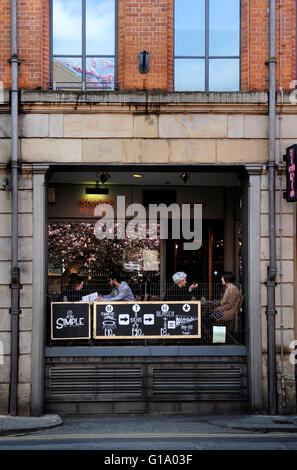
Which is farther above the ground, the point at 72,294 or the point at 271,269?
the point at 271,269

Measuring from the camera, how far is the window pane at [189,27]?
1073 centimetres

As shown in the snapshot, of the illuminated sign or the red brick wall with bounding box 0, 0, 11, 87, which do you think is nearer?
the red brick wall with bounding box 0, 0, 11, 87

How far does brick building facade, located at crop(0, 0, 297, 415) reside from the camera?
32.7 ft

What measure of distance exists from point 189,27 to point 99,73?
2.03m

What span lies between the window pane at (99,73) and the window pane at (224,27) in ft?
6.73

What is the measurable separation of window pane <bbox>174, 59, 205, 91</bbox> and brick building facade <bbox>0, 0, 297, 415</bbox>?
0.38 metres

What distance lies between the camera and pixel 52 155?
1011cm

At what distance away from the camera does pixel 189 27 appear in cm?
1076

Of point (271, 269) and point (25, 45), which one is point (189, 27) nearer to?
point (25, 45)

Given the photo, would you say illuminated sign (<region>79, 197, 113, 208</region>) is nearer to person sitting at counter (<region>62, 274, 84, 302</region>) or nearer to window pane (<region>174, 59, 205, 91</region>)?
person sitting at counter (<region>62, 274, 84, 302</region>)

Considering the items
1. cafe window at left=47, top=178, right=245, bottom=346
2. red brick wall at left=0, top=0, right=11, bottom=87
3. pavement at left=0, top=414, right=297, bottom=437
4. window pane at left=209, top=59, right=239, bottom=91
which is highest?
red brick wall at left=0, top=0, right=11, bottom=87

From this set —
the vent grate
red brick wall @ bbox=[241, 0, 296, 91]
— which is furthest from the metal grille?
red brick wall @ bbox=[241, 0, 296, 91]

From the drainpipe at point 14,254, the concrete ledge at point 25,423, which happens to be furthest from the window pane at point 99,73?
the concrete ledge at point 25,423

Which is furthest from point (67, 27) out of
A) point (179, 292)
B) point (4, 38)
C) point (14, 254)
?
point (179, 292)
